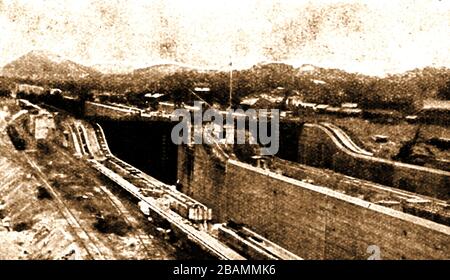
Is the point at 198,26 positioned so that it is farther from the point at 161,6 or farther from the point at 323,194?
the point at 323,194

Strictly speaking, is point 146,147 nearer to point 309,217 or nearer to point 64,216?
point 64,216

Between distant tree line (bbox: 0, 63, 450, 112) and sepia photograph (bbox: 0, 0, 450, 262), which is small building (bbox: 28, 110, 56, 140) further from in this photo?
distant tree line (bbox: 0, 63, 450, 112)

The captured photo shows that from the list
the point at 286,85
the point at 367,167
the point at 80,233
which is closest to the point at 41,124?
the point at 80,233

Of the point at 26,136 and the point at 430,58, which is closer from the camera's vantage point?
the point at 430,58

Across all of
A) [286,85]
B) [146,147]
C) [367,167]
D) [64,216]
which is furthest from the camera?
[146,147]

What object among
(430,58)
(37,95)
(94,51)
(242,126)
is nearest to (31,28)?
(94,51)

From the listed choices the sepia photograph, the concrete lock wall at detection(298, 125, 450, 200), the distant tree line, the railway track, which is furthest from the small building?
the concrete lock wall at detection(298, 125, 450, 200)
